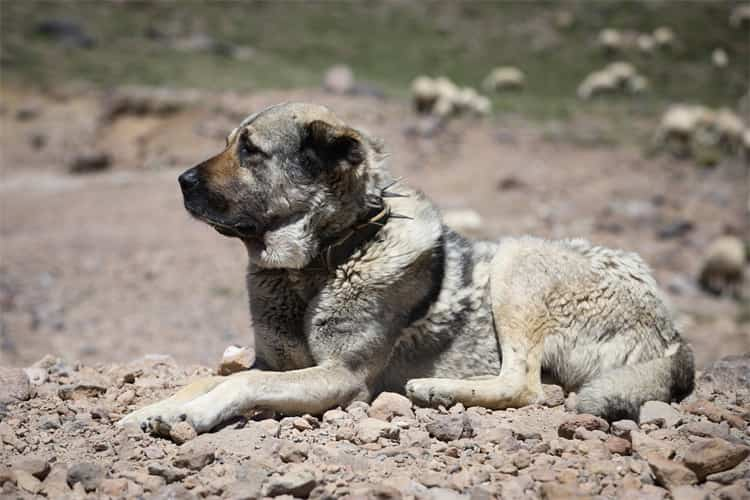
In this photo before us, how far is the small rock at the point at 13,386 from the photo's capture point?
Result: 17.3ft

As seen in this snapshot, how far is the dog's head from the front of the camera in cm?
525

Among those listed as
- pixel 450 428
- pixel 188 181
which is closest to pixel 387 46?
pixel 188 181

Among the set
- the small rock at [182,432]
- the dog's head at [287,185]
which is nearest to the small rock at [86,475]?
the small rock at [182,432]

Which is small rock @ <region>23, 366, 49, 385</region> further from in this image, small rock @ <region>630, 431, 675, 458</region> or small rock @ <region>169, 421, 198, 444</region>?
small rock @ <region>630, 431, 675, 458</region>

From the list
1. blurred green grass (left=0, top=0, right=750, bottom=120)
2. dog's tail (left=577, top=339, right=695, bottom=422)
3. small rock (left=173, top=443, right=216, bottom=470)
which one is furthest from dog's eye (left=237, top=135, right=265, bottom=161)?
blurred green grass (left=0, top=0, right=750, bottom=120)

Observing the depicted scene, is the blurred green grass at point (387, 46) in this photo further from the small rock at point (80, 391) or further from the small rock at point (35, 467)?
the small rock at point (35, 467)

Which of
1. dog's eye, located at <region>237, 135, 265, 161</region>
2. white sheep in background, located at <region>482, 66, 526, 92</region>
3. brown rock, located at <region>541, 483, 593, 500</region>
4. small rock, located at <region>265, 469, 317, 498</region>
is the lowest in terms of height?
brown rock, located at <region>541, 483, 593, 500</region>

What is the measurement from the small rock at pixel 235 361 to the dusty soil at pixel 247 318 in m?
0.36

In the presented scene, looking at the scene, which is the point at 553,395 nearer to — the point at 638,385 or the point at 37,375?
the point at 638,385

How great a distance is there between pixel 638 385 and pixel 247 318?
819 cm

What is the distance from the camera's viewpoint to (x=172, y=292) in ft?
43.8

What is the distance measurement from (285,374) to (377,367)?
71cm

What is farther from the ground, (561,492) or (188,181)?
(188,181)

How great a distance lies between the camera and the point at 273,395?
469 cm
